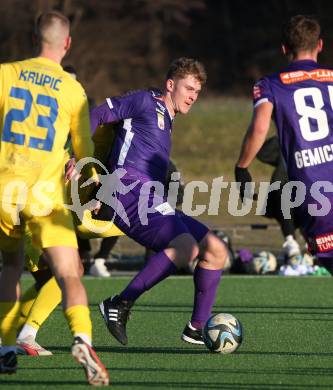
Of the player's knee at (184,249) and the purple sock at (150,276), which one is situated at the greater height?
the player's knee at (184,249)

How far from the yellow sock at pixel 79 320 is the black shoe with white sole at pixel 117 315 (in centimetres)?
130

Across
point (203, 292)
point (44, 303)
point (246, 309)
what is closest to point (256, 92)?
point (203, 292)

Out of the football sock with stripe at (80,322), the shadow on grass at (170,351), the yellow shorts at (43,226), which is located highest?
the yellow shorts at (43,226)

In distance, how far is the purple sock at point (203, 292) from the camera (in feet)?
24.8

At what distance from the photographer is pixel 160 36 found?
3519 cm

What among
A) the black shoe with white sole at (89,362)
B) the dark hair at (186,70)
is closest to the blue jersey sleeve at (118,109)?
the dark hair at (186,70)

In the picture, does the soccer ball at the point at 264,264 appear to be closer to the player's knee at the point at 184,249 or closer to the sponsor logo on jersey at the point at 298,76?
the player's knee at the point at 184,249

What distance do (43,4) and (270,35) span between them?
11.0 m

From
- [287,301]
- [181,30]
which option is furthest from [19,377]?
[181,30]

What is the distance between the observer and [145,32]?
34.2 m

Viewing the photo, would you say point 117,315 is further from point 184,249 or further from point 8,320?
point 8,320

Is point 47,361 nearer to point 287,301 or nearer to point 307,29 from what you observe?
point 307,29

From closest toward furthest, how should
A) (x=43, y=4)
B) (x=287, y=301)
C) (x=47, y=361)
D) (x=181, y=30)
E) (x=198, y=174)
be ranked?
1. (x=47, y=361)
2. (x=287, y=301)
3. (x=198, y=174)
4. (x=43, y=4)
5. (x=181, y=30)

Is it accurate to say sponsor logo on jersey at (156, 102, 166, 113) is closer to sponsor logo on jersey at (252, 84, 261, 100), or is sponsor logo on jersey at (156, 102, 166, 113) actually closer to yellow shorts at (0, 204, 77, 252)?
sponsor logo on jersey at (252, 84, 261, 100)
